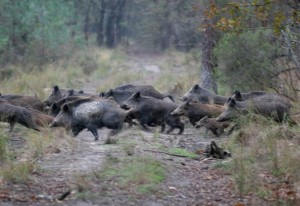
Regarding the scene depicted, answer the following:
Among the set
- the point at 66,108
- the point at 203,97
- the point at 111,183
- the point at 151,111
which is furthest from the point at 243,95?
the point at 111,183

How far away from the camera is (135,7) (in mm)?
67812

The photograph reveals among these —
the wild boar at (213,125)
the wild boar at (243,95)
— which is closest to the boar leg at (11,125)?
the wild boar at (213,125)

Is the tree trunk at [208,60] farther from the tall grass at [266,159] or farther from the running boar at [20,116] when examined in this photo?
the tall grass at [266,159]

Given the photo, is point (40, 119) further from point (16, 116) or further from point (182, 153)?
point (182, 153)

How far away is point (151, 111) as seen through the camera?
15.7 meters

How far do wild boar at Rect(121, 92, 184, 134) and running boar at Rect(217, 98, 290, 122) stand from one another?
4.91 feet

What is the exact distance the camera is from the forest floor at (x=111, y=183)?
8.98 metres

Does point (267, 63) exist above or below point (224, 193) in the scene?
above

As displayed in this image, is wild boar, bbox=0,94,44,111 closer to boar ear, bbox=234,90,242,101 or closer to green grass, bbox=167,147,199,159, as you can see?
boar ear, bbox=234,90,242,101

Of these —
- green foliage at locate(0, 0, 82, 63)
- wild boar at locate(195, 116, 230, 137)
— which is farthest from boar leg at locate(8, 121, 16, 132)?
green foliage at locate(0, 0, 82, 63)

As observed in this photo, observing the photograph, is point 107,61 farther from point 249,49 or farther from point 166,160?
point 166,160

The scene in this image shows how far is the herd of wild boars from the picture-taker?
14016 mm

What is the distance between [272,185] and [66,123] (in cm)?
547

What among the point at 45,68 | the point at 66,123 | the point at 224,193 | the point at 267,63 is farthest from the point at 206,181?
the point at 45,68
